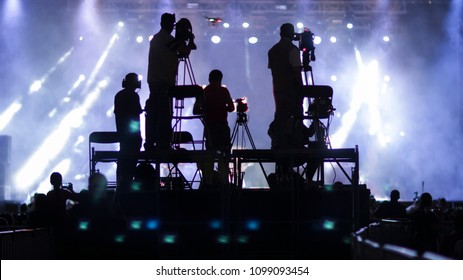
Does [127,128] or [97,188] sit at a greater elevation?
[127,128]

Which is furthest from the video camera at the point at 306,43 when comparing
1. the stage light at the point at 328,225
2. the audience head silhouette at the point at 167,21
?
the stage light at the point at 328,225

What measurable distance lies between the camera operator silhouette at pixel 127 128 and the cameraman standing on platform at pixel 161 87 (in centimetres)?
16

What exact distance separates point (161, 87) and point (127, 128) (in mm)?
649

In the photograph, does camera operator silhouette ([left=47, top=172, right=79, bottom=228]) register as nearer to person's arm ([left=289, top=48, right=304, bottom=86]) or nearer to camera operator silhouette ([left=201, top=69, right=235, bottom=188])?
camera operator silhouette ([left=201, top=69, right=235, bottom=188])

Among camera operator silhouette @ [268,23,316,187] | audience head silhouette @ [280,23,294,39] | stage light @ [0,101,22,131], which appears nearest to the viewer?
camera operator silhouette @ [268,23,316,187]

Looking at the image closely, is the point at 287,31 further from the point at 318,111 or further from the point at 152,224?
the point at 152,224

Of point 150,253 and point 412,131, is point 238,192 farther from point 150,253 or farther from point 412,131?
point 412,131

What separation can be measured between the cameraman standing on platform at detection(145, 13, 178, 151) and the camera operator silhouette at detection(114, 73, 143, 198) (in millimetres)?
161

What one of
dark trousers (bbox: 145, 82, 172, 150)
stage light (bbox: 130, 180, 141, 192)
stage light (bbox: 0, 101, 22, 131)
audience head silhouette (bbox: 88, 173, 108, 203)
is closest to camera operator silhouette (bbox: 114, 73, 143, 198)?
stage light (bbox: 130, 180, 141, 192)

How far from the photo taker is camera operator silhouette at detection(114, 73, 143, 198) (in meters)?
10.2

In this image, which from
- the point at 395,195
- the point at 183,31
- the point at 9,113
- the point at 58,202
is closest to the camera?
the point at 58,202

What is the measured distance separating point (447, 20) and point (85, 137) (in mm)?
14265

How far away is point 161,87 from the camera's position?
10797 millimetres

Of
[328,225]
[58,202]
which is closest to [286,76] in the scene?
[328,225]
